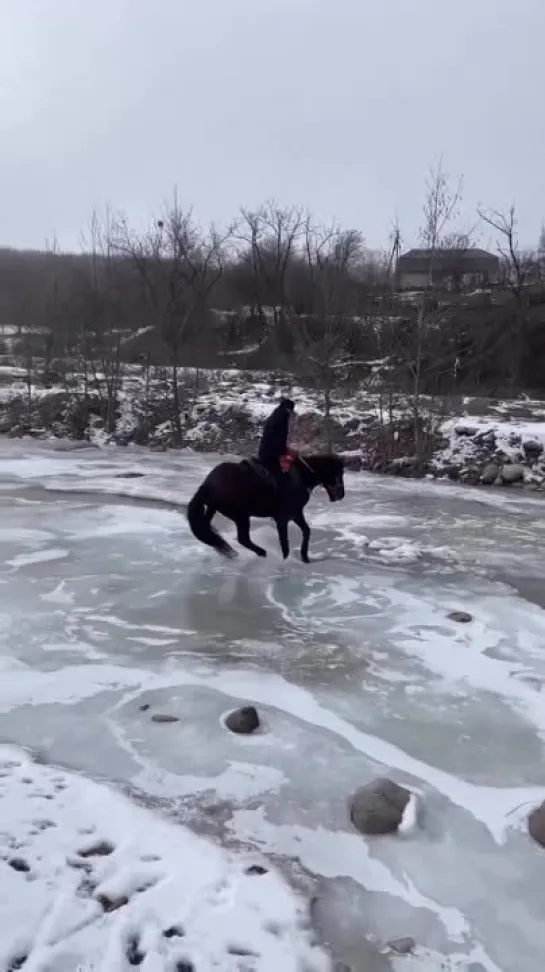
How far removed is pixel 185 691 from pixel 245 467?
3.45 metres

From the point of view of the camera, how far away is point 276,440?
886cm

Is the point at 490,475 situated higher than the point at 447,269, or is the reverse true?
the point at 447,269

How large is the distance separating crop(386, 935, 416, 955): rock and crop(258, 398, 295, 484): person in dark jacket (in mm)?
5948

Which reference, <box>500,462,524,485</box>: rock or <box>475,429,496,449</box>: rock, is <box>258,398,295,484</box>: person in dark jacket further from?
<box>475,429,496,449</box>: rock

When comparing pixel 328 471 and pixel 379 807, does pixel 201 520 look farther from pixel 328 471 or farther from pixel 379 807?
pixel 379 807

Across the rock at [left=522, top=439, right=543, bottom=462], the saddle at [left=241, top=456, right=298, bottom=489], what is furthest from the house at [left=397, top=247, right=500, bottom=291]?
the saddle at [left=241, top=456, right=298, bottom=489]

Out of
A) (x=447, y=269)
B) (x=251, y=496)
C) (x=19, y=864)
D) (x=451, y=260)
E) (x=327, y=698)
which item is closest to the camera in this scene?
(x=19, y=864)

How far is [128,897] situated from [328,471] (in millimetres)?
6468

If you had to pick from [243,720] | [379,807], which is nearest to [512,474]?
[243,720]

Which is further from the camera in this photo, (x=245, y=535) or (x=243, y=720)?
(x=245, y=535)

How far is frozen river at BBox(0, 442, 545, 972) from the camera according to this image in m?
3.68

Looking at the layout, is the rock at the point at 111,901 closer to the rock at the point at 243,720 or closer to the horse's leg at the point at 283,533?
the rock at the point at 243,720

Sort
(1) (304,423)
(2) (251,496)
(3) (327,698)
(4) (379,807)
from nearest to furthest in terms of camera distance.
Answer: (4) (379,807)
(3) (327,698)
(2) (251,496)
(1) (304,423)

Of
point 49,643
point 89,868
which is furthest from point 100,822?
point 49,643
